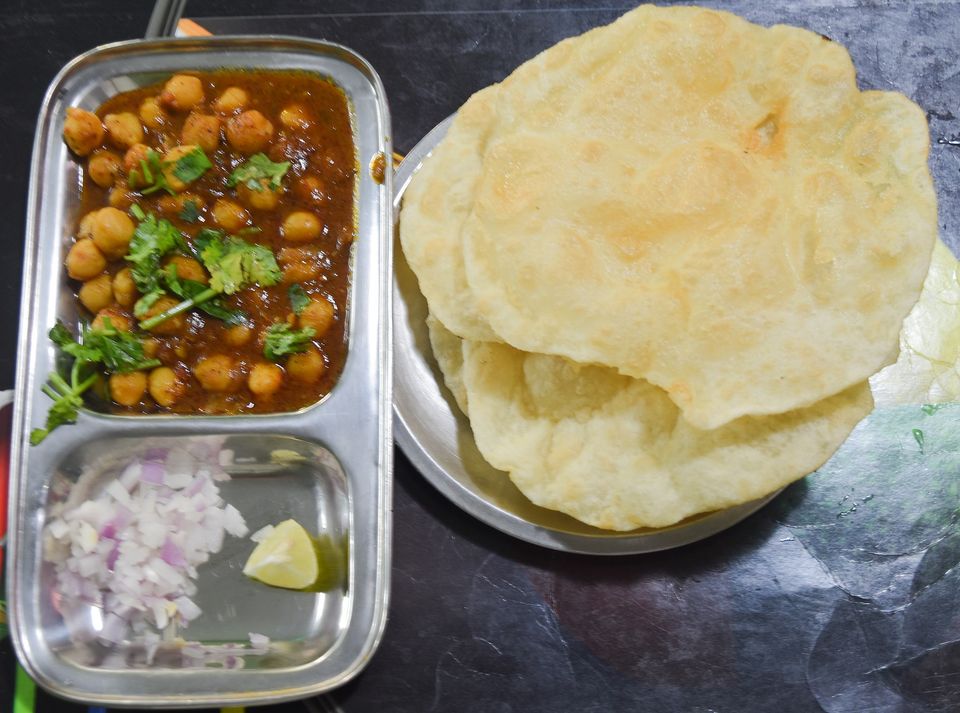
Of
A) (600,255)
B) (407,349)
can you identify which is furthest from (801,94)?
(407,349)

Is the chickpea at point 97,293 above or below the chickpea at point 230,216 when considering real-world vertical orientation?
below

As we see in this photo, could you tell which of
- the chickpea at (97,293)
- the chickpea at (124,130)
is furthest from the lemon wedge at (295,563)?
the chickpea at (124,130)

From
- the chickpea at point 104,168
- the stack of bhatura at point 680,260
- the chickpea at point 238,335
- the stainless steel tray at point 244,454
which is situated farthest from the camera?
the chickpea at point 104,168

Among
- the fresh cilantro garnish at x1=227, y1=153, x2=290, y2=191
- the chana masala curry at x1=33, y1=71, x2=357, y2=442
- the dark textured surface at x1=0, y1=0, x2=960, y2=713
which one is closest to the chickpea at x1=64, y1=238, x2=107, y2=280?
the chana masala curry at x1=33, y1=71, x2=357, y2=442

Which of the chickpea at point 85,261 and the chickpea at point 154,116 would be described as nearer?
the chickpea at point 85,261

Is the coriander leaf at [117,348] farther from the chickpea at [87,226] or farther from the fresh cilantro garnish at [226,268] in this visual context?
the chickpea at [87,226]

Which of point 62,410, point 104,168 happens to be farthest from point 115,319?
point 104,168
